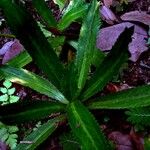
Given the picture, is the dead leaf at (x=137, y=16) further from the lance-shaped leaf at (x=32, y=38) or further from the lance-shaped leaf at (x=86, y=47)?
the lance-shaped leaf at (x=32, y=38)

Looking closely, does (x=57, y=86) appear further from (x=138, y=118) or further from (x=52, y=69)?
(x=138, y=118)

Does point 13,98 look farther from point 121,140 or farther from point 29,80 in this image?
point 121,140

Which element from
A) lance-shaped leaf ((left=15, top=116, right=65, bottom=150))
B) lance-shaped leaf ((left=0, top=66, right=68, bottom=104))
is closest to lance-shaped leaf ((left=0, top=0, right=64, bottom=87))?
lance-shaped leaf ((left=0, top=66, right=68, bottom=104))

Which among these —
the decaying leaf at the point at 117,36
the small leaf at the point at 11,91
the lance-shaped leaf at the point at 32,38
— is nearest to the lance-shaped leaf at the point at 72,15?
the decaying leaf at the point at 117,36

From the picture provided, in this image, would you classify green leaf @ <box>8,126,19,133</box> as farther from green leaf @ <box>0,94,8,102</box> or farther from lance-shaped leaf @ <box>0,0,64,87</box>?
lance-shaped leaf @ <box>0,0,64,87</box>

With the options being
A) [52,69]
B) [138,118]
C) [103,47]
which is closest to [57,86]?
[52,69]
